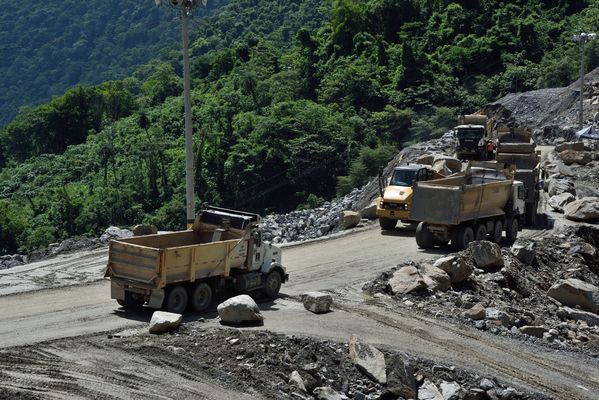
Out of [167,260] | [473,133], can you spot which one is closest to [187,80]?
[167,260]

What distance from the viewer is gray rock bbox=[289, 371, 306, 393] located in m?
14.6

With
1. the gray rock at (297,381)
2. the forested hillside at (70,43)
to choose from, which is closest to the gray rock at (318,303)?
the gray rock at (297,381)

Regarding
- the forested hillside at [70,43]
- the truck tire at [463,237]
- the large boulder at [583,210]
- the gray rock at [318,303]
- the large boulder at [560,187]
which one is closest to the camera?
the gray rock at [318,303]

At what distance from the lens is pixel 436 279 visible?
21438mm

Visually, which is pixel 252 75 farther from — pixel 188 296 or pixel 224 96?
pixel 188 296

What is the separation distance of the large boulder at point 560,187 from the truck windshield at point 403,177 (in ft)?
26.0

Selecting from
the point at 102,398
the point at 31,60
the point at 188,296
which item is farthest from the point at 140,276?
the point at 31,60

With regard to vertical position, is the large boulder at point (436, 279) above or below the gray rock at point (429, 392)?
above

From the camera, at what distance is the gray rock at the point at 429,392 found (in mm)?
15242

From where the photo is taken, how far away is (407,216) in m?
28.8

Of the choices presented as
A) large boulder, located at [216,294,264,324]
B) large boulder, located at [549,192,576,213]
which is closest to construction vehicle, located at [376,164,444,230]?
large boulder, located at [549,192,576,213]

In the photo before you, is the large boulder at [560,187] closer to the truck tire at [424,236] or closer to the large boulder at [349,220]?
the large boulder at [349,220]

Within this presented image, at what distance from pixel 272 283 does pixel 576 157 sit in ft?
85.2

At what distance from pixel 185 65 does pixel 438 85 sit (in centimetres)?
5488
